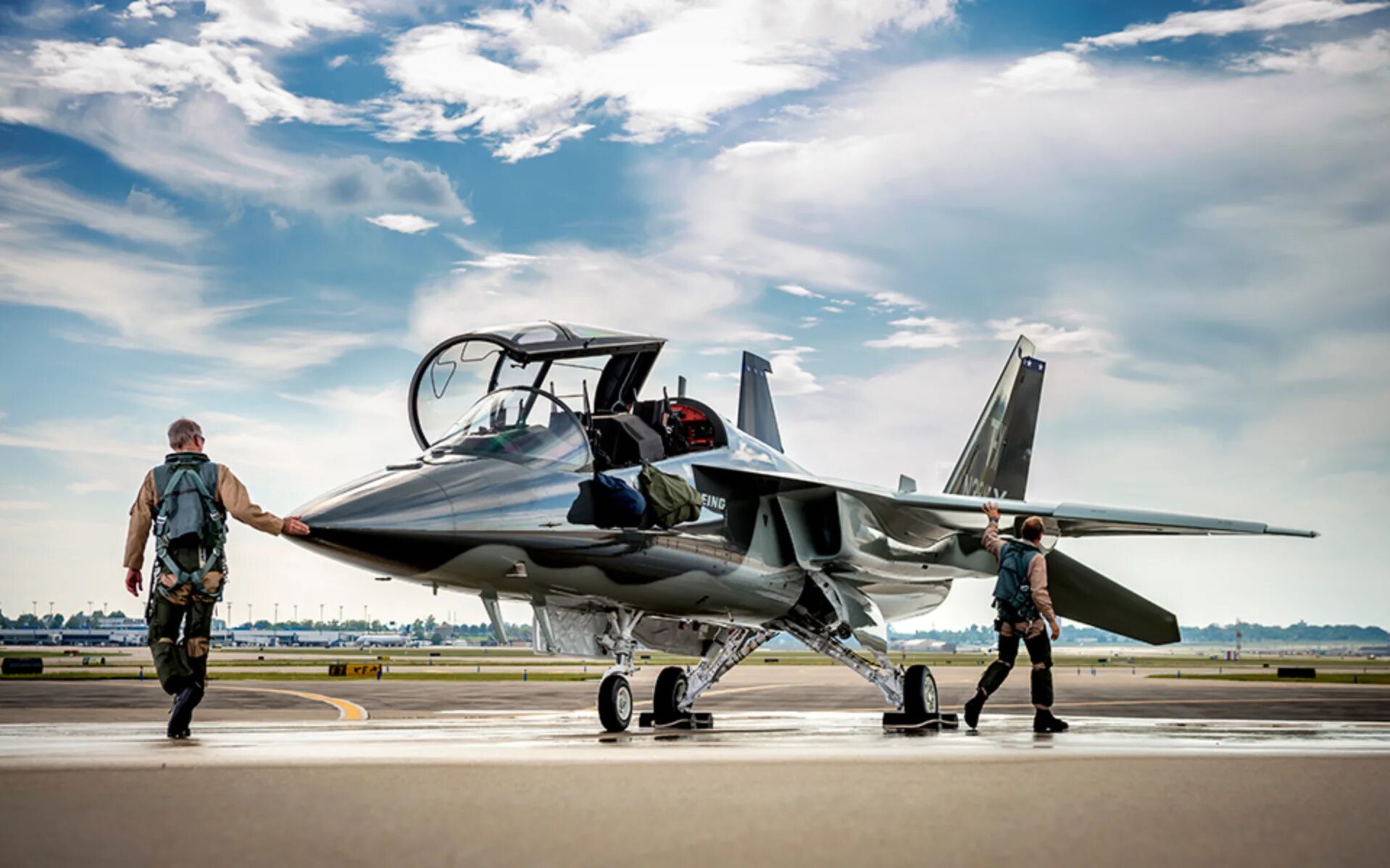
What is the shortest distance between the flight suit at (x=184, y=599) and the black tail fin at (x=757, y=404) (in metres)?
9.12

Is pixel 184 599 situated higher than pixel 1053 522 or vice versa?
pixel 1053 522

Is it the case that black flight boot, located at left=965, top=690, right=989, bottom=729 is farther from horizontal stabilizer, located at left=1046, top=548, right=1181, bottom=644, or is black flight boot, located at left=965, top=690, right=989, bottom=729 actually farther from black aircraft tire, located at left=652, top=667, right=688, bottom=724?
horizontal stabilizer, located at left=1046, top=548, right=1181, bottom=644

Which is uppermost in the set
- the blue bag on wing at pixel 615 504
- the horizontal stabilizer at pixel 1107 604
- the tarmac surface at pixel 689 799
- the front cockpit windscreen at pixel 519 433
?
the front cockpit windscreen at pixel 519 433

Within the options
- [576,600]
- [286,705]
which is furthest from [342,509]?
[286,705]

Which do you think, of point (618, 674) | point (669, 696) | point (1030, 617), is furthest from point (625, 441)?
point (1030, 617)

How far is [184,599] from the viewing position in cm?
838

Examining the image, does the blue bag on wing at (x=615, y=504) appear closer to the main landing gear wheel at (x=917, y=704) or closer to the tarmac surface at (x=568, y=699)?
the main landing gear wheel at (x=917, y=704)

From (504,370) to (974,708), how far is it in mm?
5200

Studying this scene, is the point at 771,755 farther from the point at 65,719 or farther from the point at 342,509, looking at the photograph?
the point at 65,719

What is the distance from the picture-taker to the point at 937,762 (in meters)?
6.21

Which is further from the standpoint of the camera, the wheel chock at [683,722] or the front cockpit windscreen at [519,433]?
the wheel chock at [683,722]

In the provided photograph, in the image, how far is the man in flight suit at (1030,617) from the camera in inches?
415

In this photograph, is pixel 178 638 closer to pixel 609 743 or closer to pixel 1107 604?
pixel 609 743

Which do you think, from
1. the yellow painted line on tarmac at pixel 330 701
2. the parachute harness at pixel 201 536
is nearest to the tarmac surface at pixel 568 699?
the yellow painted line on tarmac at pixel 330 701
